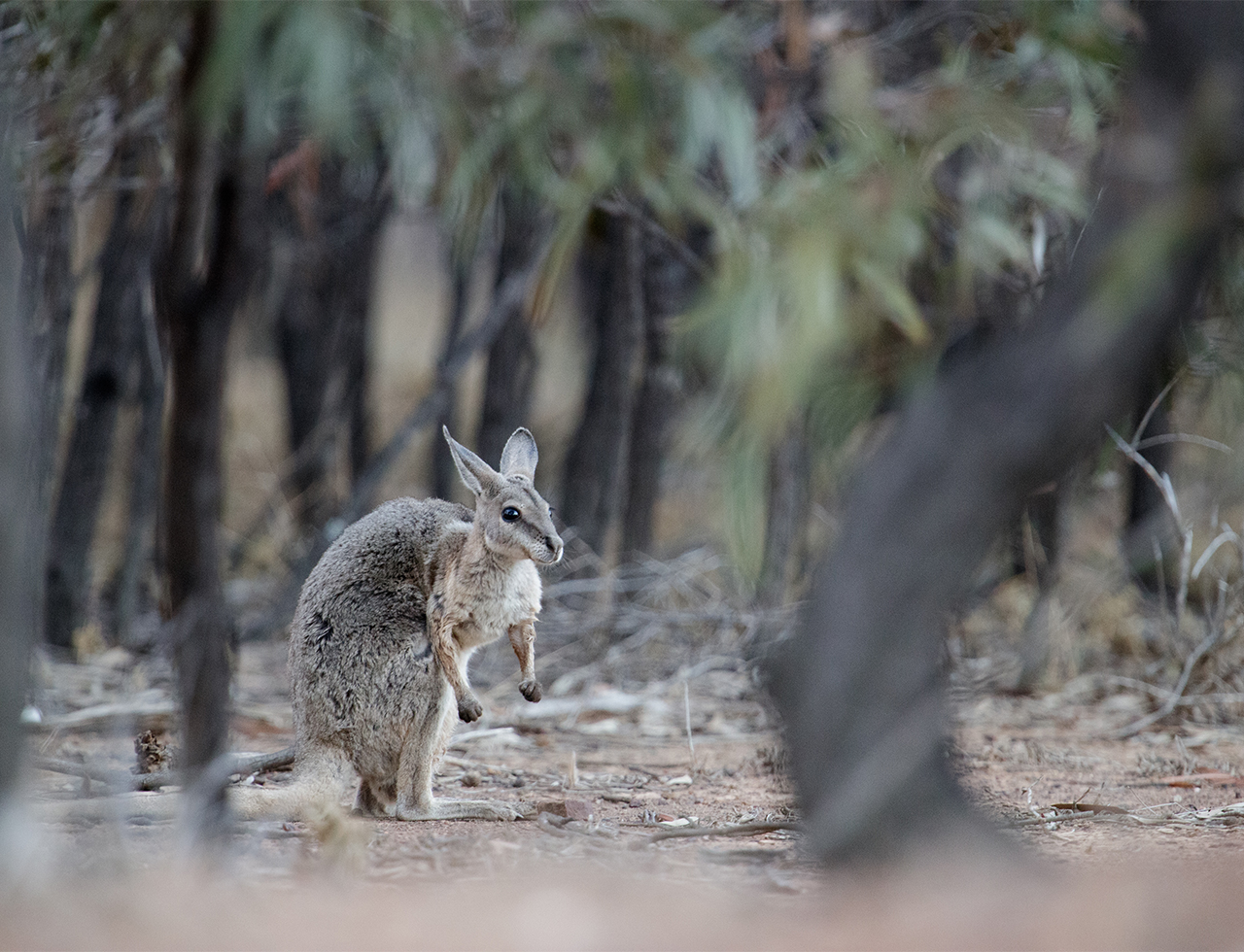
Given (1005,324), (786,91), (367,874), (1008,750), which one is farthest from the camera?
(1008,750)

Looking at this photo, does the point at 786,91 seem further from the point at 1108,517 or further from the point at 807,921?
the point at 1108,517

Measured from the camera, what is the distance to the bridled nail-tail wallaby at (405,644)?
3.46 metres

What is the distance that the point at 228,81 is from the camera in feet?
7.75

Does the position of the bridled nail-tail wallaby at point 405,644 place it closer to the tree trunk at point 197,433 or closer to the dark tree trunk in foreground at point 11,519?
the tree trunk at point 197,433

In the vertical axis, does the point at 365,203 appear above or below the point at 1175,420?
above

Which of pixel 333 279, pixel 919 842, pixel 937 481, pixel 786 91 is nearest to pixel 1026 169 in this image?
pixel 786 91

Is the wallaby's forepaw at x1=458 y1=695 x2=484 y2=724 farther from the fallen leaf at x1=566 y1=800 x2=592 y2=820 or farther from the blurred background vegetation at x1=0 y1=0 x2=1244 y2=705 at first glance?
the blurred background vegetation at x1=0 y1=0 x2=1244 y2=705

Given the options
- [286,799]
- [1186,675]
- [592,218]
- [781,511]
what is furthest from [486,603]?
[1186,675]

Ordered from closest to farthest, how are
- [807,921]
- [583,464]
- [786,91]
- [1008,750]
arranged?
[807,921]
[786,91]
[1008,750]
[583,464]

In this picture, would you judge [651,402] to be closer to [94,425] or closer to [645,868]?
[94,425]

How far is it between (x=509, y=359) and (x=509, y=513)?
3517 mm

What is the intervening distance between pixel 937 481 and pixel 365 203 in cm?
602

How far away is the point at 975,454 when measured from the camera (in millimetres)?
2271

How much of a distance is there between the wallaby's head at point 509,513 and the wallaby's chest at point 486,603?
0.29 ft
